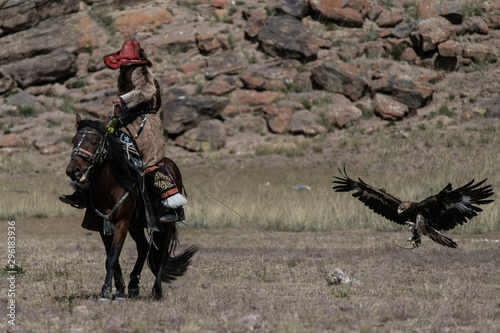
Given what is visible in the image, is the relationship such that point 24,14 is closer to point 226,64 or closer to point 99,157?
point 226,64

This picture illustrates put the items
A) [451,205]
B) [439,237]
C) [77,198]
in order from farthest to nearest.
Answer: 1. [451,205]
2. [439,237]
3. [77,198]

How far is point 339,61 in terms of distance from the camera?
3162cm

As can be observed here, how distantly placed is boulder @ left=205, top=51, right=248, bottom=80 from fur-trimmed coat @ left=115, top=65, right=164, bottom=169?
75.2ft

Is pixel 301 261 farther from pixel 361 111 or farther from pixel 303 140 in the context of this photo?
pixel 361 111

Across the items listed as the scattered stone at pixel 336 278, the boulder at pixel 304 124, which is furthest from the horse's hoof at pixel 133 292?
the boulder at pixel 304 124

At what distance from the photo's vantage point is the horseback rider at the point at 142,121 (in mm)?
7980

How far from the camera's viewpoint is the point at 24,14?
110 ft

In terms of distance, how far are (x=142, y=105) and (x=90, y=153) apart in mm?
1336

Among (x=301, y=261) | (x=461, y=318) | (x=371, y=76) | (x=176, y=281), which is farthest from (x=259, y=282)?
(x=371, y=76)

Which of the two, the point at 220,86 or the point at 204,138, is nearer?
the point at 204,138

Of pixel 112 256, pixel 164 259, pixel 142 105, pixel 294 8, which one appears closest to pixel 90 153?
pixel 112 256

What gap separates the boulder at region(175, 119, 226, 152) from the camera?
27672 millimetres

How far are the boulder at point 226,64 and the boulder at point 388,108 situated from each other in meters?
5.91

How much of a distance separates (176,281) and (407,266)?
3256 mm
